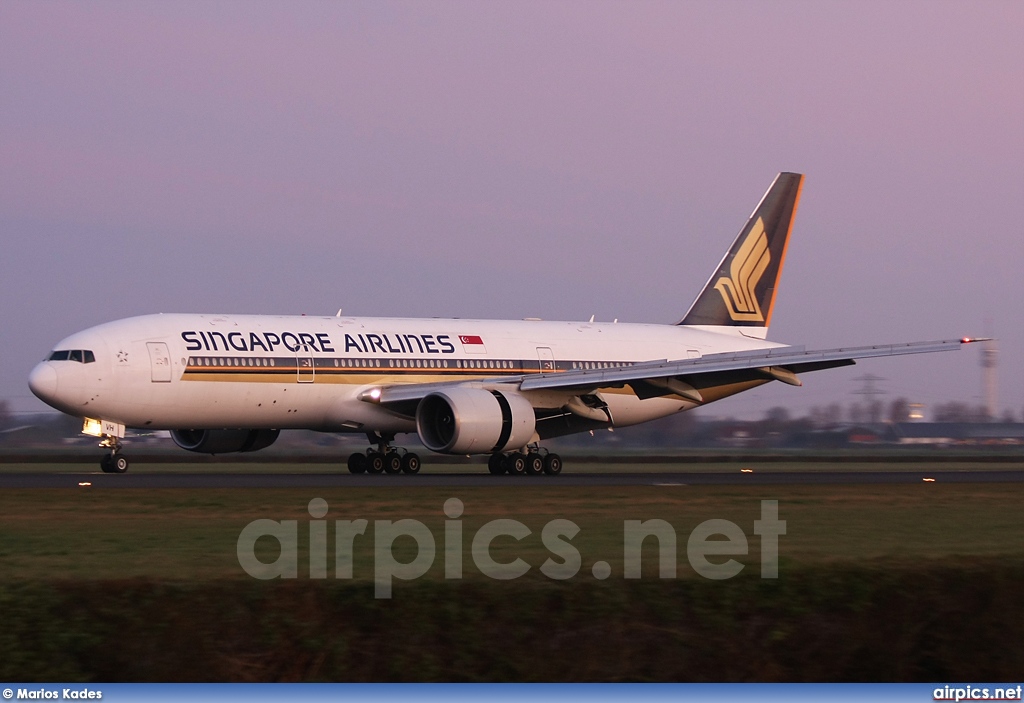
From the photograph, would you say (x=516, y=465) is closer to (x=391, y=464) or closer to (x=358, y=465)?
(x=391, y=464)

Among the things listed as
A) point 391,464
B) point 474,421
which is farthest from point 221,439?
point 474,421

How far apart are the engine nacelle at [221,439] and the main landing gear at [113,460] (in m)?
3.56

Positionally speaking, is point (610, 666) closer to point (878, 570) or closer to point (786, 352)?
point (878, 570)

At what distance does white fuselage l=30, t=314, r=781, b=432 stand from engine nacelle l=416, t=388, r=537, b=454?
1.68 m

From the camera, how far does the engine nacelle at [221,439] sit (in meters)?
35.9

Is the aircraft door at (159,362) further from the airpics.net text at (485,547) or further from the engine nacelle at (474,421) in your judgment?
the airpics.net text at (485,547)

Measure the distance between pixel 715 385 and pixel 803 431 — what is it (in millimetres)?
37057

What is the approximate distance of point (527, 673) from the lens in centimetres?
994

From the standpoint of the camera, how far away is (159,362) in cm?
3153

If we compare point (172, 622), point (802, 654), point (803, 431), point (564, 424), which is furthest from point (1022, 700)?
point (803, 431)

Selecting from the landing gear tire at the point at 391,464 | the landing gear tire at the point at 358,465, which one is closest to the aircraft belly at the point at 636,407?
the landing gear tire at the point at 391,464

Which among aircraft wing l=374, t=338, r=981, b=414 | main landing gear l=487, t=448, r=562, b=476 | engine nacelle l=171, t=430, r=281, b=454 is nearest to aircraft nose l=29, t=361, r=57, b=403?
engine nacelle l=171, t=430, r=281, b=454

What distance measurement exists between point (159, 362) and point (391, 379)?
6.24 metres

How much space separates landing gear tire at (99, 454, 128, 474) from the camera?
31281 mm
